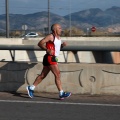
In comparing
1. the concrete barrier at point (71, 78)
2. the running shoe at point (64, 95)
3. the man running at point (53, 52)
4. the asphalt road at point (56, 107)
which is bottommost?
the asphalt road at point (56, 107)

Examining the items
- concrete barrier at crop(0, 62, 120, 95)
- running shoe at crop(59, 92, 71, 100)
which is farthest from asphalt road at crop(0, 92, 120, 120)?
concrete barrier at crop(0, 62, 120, 95)

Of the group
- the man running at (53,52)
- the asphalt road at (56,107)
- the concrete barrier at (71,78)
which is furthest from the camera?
the concrete barrier at (71,78)

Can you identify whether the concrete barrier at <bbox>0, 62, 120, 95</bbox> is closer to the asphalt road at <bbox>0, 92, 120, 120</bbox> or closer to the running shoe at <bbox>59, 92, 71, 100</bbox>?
the asphalt road at <bbox>0, 92, 120, 120</bbox>

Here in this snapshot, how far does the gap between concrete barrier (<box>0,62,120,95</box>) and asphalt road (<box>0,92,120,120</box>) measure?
227 mm

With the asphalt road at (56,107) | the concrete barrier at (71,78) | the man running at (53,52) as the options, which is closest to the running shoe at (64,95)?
the man running at (53,52)

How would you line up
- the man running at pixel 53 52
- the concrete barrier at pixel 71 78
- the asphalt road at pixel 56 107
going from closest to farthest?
1. the asphalt road at pixel 56 107
2. the man running at pixel 53 52
3. the concrete barrier at pixel 71 78

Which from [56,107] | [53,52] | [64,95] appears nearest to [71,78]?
[64,95]

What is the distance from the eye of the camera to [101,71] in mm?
11906

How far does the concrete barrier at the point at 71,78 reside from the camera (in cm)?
1186

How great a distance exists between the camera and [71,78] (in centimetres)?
1209

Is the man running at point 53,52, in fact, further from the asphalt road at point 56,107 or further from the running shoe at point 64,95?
the asphalt road at point 56,107

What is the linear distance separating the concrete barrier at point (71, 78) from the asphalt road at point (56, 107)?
0.74ft

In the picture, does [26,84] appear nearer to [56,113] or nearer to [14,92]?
[14,92]

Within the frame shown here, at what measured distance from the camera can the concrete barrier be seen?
1186 cm
